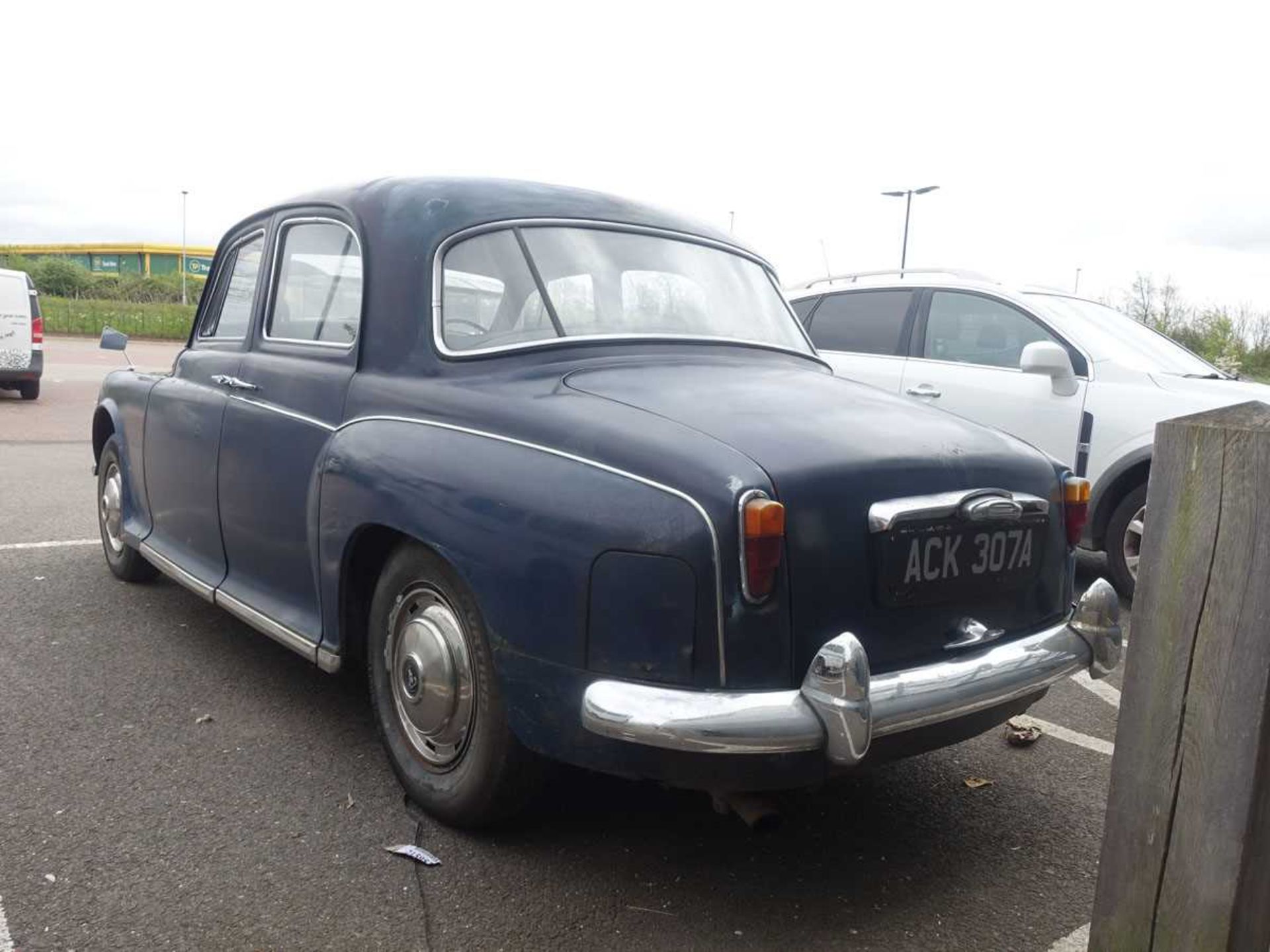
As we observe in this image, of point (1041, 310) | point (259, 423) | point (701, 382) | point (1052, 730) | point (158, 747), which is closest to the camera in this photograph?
point (701, 382)

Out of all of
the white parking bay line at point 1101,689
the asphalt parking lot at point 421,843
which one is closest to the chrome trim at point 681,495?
the asphalt parking lot at point 421,843

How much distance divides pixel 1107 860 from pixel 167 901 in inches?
83.9

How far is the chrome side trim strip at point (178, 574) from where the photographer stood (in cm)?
415

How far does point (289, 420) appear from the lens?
12.1 feet

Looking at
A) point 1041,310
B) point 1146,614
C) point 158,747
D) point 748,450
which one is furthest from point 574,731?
point 1041,310

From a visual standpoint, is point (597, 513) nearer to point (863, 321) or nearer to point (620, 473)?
point (620, 473)

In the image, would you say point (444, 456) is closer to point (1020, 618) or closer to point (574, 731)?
point (574, 731)

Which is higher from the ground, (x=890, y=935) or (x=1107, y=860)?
(x=1107, y=860)

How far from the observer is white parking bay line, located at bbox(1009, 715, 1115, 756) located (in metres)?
3.93

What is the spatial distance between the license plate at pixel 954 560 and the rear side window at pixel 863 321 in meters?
4.45

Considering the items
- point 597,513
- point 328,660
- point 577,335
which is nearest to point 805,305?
point 577,335

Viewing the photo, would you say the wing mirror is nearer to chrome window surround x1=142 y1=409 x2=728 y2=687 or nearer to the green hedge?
chrome window surround x1=142 y1=409 x2=728 y2=687

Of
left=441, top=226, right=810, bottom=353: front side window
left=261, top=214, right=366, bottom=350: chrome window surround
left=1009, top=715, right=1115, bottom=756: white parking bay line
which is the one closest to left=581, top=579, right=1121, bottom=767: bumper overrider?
left=441, top=226, right=810, bottom=353: front side window

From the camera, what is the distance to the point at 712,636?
2.44m
